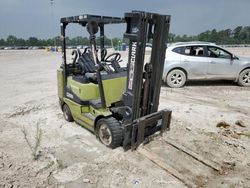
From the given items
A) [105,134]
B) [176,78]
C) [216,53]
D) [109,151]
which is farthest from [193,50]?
[109,151]

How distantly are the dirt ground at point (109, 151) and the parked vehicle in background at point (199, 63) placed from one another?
2.22m

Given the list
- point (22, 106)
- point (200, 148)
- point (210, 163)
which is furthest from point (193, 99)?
point (22, 106)

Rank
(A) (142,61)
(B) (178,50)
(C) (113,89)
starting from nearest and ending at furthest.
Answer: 1. (A) (142,61)
2. (C) (113,89)
3. (B) (178,50)

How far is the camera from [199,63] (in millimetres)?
8688

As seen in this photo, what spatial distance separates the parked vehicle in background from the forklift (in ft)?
14.9

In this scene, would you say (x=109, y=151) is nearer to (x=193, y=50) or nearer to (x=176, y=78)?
(x=176, y=78)

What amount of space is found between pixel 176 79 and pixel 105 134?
551cm

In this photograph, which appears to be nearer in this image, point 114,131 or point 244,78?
point 114,131

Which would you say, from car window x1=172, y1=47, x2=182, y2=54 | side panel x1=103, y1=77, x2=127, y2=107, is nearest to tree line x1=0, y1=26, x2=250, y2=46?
car window x1=172, y1=47, x2=182, y2=54

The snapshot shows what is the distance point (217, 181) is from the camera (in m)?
3.21

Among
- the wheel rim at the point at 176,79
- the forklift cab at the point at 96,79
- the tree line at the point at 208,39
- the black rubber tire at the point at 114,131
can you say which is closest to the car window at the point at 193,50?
the wheel rim at the point at 176,79

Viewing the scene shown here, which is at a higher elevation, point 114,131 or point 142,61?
point 142,61

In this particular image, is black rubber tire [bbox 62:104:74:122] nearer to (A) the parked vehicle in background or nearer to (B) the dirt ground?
(B) the dirt ground

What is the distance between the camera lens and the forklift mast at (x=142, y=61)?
11.3 ft
